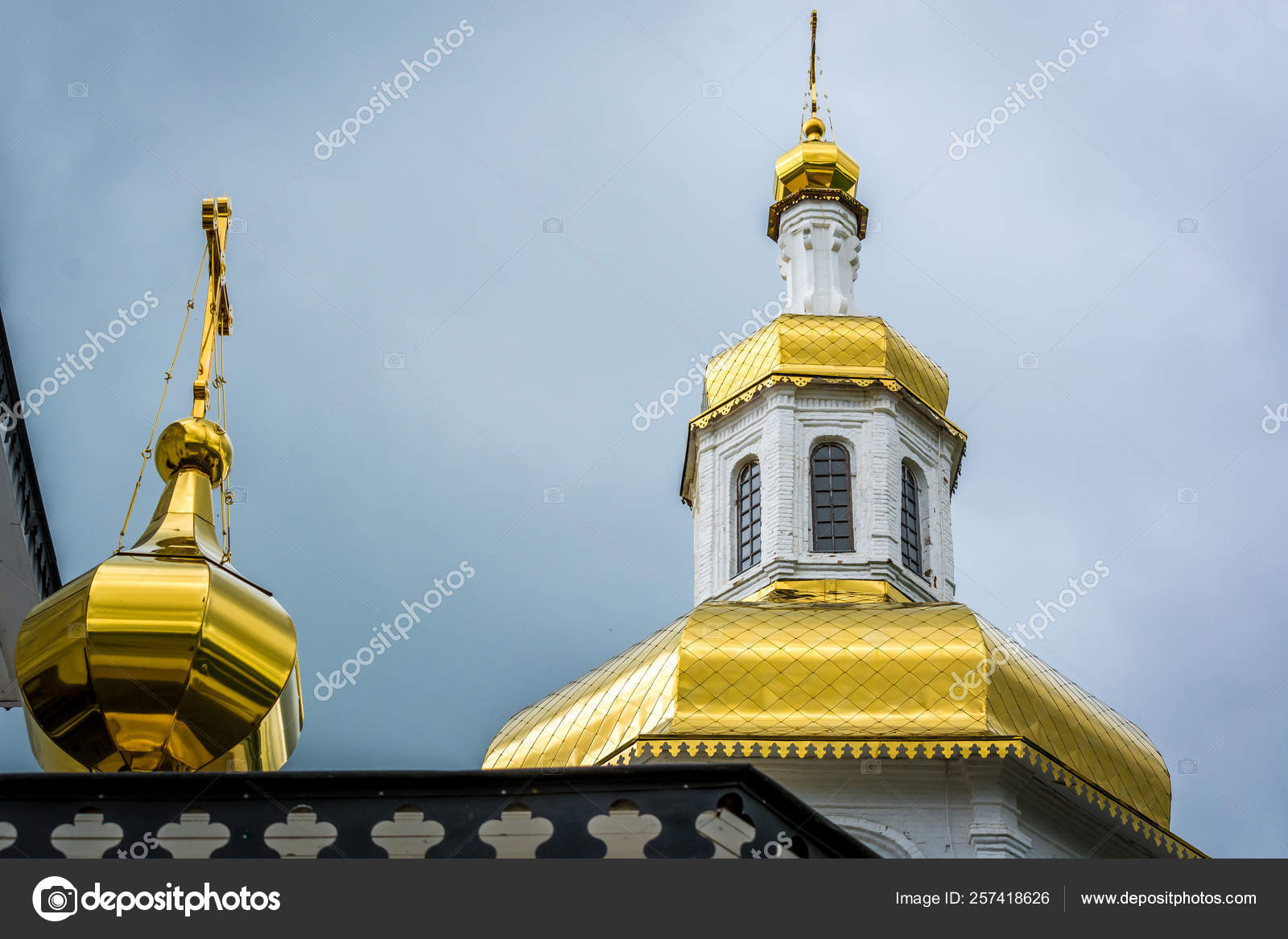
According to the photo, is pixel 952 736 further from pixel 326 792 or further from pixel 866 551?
pixel 326 792

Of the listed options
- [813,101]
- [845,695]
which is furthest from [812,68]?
[845,695]

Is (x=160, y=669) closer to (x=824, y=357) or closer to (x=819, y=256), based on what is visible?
(x=824, y=357)

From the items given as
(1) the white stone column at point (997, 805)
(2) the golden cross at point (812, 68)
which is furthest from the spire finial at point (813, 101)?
(1) the white stone column at point (997, 805)

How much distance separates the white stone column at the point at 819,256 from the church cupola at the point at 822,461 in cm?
58

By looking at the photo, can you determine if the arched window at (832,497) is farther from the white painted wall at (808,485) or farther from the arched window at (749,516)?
the arched window at (749,516)

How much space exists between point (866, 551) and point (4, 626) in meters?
7.58

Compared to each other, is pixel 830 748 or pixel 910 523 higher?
pixel 910 523

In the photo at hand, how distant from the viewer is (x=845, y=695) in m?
17.5

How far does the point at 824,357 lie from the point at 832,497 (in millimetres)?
1354

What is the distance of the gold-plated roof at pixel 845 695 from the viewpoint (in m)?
17.4

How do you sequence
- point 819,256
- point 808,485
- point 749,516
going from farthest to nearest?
point 819,256, point 749,516, point 808,485

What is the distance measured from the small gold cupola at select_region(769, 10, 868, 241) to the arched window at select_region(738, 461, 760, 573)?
3.35 meters
